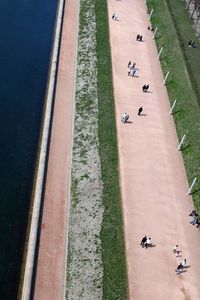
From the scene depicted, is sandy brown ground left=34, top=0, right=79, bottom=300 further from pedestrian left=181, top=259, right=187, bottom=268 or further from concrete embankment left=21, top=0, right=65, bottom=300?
pedestrian left=181, top=259, right=187, bottom=268

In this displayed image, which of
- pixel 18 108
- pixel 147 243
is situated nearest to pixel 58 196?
pixel 147 243

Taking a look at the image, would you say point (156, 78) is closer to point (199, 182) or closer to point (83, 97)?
point (83, 97)

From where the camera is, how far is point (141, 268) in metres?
36.2

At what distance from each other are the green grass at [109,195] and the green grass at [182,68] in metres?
6.77

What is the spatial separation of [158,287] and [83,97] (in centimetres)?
2400

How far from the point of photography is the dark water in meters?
37.8

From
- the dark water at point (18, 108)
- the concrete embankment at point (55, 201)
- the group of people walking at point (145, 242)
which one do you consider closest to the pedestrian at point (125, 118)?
the concrete embankment at point (55, 201)

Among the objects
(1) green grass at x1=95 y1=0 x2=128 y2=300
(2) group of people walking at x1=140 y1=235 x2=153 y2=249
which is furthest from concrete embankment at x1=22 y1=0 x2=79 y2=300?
(2) group of people walking at x1=140 y1=235 x2=153 y2=249

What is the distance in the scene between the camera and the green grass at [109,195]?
35.0 m

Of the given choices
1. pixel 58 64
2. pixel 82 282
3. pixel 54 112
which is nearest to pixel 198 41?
pixel 58 64

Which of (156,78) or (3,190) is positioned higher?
(156,78)

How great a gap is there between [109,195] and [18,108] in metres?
15.8

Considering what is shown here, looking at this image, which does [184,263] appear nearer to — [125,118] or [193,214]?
[193,214]

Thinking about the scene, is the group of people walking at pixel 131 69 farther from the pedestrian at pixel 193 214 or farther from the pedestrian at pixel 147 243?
the pedestrian at pixel 147 243
